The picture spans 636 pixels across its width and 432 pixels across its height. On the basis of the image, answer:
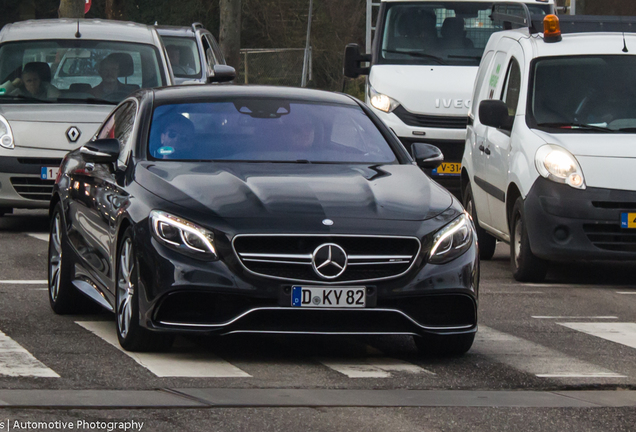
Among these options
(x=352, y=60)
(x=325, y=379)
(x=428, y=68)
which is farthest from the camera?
(x=352, y=60)

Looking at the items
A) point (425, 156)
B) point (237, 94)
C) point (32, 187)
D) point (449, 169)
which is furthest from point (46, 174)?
point (425, 156)

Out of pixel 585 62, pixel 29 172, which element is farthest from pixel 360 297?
pixel 29 172

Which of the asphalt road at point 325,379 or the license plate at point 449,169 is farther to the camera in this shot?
the license plate at point 449,169

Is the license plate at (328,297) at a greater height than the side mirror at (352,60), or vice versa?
the license plate at (328,297)

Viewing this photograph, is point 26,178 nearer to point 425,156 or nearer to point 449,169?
point 449,169

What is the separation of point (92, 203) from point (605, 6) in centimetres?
2448

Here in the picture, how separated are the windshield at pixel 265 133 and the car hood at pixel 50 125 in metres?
5.94

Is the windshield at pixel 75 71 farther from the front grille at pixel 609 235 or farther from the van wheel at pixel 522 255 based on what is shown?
the front grille at pixel 609 235

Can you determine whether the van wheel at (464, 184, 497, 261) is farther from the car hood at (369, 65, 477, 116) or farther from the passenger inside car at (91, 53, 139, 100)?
the car hood at (369, 65, 477, 116)

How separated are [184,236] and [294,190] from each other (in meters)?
0.72

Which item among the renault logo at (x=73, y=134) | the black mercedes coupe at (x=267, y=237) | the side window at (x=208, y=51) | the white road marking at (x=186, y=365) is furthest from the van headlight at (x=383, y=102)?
the white road marking at (x=186, y=365)

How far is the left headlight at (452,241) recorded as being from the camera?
733 cm

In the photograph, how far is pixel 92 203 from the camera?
8.45 m

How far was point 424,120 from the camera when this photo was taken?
17688 millimetres
